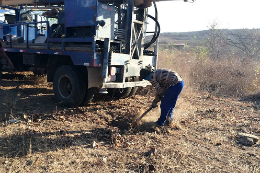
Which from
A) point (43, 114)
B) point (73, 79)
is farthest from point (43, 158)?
point (73, 79)

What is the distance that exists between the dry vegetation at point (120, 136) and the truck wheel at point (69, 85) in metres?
0.24

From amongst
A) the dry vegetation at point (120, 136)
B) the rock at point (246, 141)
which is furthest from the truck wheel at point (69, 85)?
the rock at point (246, 141)

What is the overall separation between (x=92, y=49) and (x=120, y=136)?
2.03m

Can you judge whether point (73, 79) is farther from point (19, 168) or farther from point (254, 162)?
point (254, 162)

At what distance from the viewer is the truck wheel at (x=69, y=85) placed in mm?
5316

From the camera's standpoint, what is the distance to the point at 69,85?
18.5 ft

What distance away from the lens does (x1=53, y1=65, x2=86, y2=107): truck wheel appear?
17.4ft

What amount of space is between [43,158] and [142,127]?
6.78 ft

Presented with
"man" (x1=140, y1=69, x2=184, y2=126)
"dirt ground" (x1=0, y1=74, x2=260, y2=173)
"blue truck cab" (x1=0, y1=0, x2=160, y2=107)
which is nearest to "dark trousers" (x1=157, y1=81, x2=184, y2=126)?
"man" (x1=140, y1=69, x2=184, y2=126)

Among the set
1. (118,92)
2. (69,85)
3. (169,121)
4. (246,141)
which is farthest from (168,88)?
(69,85)

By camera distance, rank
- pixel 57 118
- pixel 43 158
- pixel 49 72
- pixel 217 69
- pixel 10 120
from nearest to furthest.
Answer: pixel 43 158 < pixel 10 120 < pixel 57 118 < pixel 49 72 < pixel 217 69

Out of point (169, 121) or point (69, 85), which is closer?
point (169, 121)

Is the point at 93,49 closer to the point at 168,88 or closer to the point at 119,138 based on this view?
the point at 168,88

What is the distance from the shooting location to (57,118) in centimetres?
473
